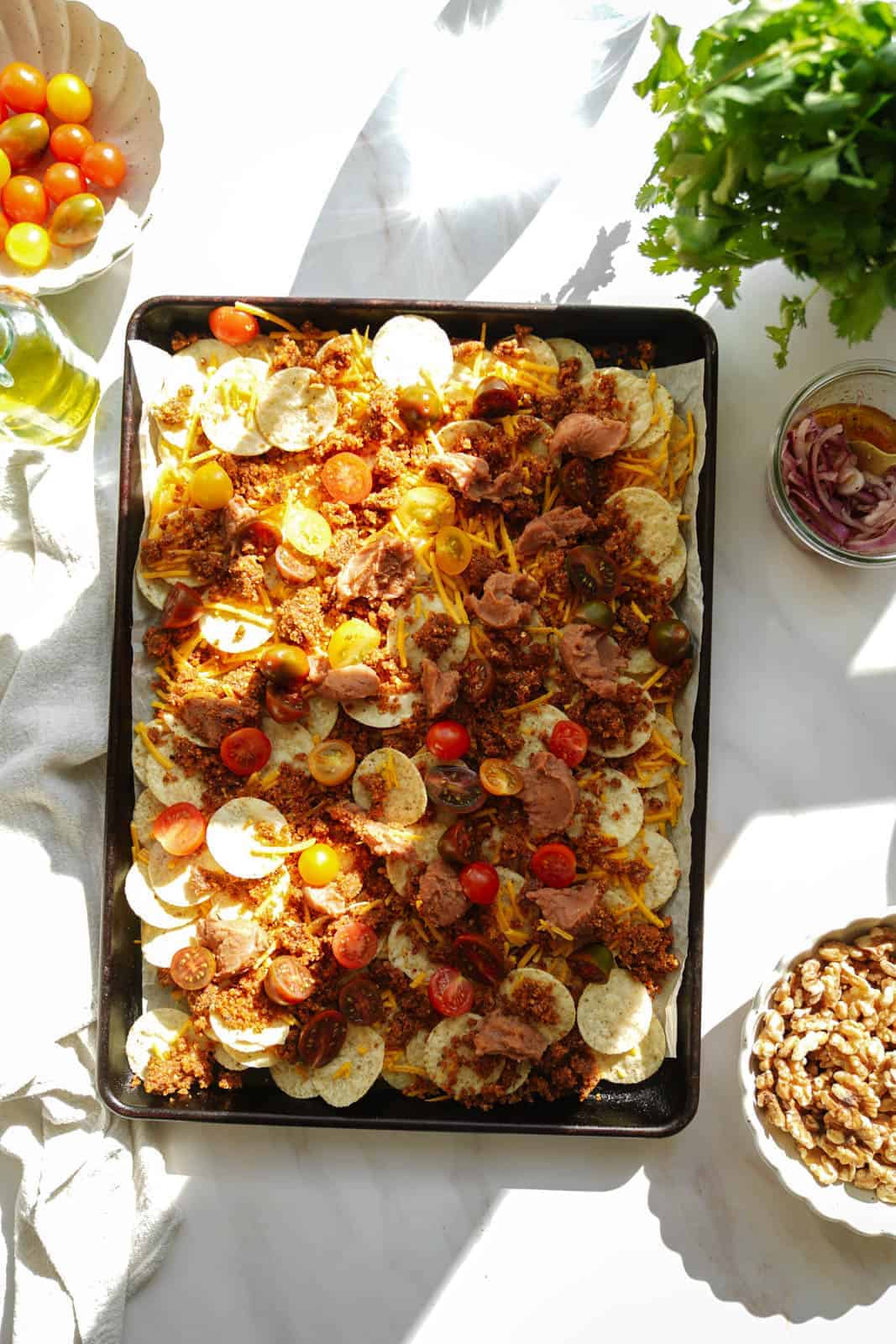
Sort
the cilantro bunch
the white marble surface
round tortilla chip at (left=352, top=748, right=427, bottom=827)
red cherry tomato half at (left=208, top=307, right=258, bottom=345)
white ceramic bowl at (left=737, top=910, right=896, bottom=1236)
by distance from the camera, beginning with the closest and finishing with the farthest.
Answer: the cilantro bunch → white ceramic bowl at (left=737, top=910, right=896, bottom=1236) → round tortilla chip at (left=352, top=748, right=427, bottom=827) → red cherry tomato half at (left=208, top=307, right=258, bottom=345) → the white marble surface

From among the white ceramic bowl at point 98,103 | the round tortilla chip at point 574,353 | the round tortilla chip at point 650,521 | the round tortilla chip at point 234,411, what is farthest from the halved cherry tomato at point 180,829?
the round tortilla chip at point 574,353

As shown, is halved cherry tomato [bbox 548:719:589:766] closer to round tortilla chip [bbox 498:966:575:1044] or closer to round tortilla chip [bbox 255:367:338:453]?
round tortilla chip [bbox 498:966:575:1044]

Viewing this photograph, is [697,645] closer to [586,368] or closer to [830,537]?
[830,537]

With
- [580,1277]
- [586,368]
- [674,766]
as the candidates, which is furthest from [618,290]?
[580,1277]

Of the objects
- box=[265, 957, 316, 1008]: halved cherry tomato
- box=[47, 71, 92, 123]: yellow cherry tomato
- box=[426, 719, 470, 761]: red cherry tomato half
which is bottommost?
box=[265, 957, 316, 1008]: halved cherry tomato

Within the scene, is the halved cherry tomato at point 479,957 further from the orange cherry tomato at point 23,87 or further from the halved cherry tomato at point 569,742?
the orange cherry tomato at point 23,87

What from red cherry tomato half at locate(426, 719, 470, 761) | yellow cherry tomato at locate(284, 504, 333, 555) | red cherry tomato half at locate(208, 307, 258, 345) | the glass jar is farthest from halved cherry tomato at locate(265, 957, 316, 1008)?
the glass jar
